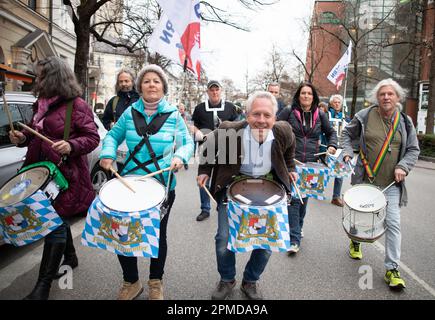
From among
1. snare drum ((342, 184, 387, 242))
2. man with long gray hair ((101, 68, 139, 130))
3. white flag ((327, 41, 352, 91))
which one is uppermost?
white flag ((327, 41, 352, 91))

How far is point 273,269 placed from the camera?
3.47 meters

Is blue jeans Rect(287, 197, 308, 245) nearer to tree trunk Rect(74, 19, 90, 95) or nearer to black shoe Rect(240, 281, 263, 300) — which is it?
black shoe Rect(240, 281, 263, 300)

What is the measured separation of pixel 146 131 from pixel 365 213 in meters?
2.05

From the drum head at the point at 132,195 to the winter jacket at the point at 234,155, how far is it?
22.8 inches

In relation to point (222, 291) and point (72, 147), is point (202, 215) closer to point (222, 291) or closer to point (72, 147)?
point (222, 291)

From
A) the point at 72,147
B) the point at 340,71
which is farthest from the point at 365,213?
the point at 340,71

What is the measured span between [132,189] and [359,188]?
2.12 metres

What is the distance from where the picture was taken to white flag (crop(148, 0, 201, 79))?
4.11 m

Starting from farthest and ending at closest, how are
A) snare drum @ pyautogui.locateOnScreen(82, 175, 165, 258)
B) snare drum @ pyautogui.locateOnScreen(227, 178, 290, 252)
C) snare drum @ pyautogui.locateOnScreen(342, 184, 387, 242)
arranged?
snare drum @ pyautogui.locateOnScreen(342, 184, 387, 242)
snare drum @ pyautogui.locateOnScreen(227, 178, 290, 252)
snare drum @ pyautogui.locateOnScreen(82, 175, 165, 258)

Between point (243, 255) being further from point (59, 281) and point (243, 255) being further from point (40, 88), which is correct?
point (40, 88)

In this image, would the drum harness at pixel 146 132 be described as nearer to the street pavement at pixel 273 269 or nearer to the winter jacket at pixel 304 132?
the street pavement at pixel 273 269

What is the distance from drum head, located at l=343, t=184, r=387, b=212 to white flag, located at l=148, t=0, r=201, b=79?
8.63ft

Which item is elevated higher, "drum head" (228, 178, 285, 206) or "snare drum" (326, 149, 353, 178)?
"drum head" (228, 178, 285, 206)

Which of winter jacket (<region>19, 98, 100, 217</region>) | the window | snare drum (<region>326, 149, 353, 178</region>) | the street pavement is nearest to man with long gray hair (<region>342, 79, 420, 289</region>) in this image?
the street pavement
